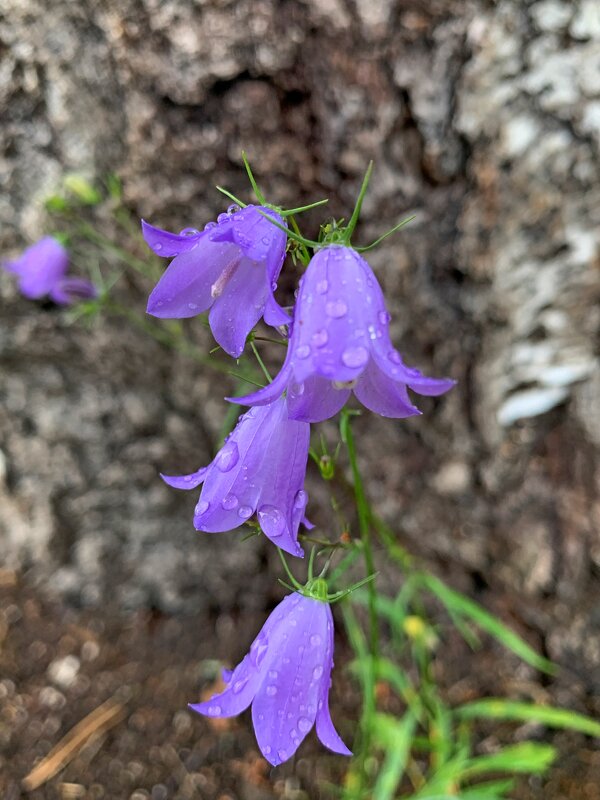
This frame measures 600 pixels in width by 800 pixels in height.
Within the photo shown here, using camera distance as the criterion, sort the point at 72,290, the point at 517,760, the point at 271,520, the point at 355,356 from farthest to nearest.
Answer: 1. the point at 72,290
2. the point at 517,760
3. the point at 271,520
4. the point at 355,356

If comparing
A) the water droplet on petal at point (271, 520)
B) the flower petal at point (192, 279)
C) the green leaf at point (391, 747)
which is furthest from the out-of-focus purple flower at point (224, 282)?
the green leaf at point (391, 747)

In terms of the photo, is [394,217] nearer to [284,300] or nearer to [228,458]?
[284,300]

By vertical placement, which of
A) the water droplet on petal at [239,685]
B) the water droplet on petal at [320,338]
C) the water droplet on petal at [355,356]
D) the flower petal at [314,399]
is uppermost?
the water droplet on petal at [320,338]

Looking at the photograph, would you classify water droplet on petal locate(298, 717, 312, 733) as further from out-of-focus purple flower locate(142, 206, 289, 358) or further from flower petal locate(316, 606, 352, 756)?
out-of-focus purple flower locate(142, 206, 289, 358)

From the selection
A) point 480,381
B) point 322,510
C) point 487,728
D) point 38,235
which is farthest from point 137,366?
point 487,728

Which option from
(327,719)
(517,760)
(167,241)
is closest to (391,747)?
(517,760)

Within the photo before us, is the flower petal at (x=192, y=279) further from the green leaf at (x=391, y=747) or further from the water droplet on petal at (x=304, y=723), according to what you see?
the green leaf at (x=391, y=747)
